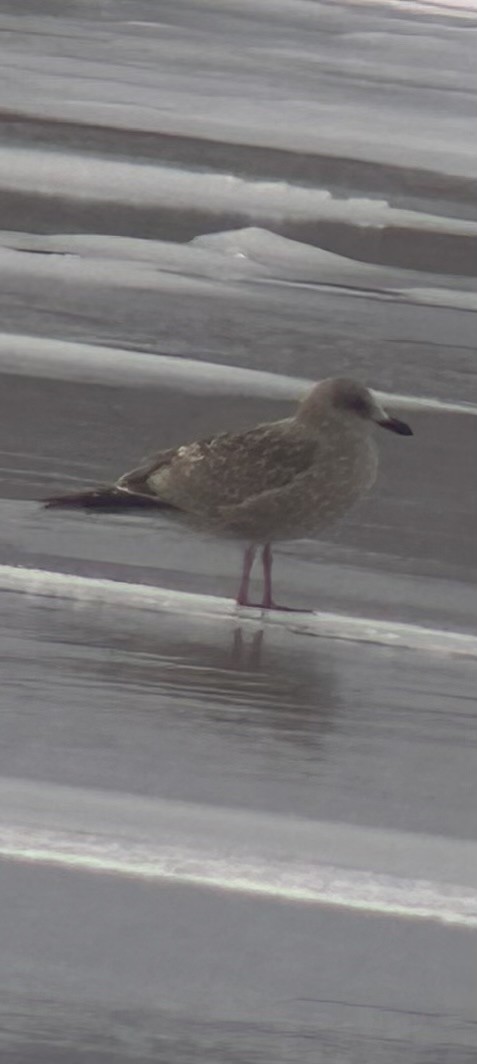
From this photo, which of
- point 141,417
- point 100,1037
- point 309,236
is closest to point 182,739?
point 100,1037

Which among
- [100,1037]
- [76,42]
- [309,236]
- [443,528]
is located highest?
[76,42]

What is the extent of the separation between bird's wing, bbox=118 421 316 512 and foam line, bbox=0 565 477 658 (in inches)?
9.4

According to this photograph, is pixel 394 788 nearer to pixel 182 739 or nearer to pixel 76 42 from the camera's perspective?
pixel 182 739

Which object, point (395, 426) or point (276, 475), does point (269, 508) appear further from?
point (395, 426)

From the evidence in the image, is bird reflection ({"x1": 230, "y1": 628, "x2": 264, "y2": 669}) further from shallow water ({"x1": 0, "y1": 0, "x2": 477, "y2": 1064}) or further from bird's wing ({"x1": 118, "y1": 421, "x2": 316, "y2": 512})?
bird's wing ({"x1": 118, "y1": 421, "x2": 316, "y2": 512})

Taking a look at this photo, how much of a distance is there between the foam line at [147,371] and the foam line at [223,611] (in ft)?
5.13

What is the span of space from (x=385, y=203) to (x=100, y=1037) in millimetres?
5756

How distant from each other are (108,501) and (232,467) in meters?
0.32

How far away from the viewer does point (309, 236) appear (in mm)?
8234

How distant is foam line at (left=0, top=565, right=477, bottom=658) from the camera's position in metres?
5.12

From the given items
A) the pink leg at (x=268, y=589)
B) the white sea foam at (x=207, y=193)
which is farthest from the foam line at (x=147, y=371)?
the pink leg at (x=268, y=589)

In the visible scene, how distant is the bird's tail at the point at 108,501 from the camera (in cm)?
519

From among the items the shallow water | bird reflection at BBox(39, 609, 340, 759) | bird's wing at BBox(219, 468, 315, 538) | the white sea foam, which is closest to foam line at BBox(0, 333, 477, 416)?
the shallow water

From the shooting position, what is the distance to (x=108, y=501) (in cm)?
520
